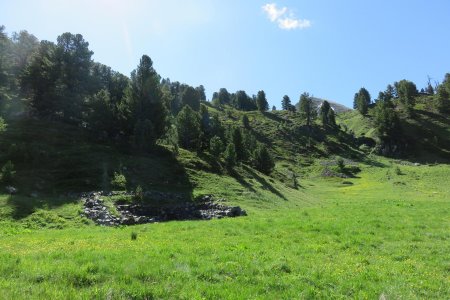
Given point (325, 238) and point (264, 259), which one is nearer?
point (264, 259)

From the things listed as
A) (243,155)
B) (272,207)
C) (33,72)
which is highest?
(33,72)

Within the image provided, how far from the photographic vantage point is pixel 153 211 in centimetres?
4116

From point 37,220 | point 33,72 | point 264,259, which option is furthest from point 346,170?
point 264,259

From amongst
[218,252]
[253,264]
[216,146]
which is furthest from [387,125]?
[253,264]

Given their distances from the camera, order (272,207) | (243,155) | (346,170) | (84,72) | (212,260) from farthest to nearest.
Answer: (346,170) < (84,72) < (243,155) < (272,207) < (212,260)

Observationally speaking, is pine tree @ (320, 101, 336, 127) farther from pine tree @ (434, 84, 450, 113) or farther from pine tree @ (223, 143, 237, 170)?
pine tree @ (223, 143, 237, 170)

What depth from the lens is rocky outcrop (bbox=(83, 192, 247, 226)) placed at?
36062 mm

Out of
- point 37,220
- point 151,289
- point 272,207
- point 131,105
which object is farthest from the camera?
point 131,105

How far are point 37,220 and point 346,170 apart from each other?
102 meters

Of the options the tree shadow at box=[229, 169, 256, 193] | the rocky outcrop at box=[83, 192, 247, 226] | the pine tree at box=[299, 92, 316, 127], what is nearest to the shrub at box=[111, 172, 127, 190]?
the rocky outcrop at box=[83, 192, 247, 226]

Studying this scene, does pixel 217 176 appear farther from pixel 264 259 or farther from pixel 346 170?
pixel 346 170

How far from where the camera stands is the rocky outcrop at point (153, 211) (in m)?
36.1

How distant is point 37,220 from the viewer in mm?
33656

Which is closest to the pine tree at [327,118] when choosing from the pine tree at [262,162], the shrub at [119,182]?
the pine tree at [262,162]
